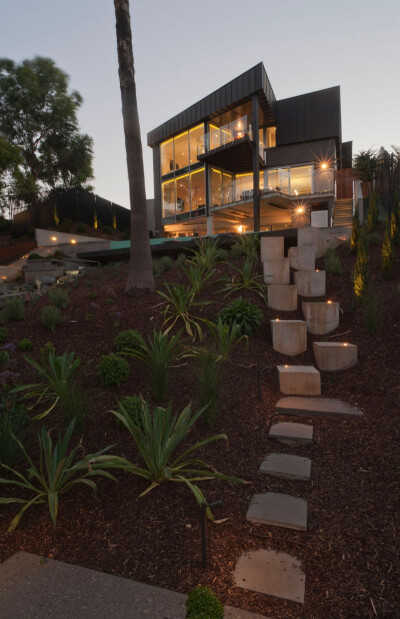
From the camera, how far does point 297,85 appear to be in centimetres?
6975

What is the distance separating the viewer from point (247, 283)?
18.5 feet

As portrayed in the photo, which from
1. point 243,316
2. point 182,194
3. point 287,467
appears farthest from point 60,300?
point 182,194

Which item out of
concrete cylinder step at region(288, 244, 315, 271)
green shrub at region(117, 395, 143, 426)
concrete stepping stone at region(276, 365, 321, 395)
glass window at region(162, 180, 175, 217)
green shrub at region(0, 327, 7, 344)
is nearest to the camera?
green shrub at region(117, 395, 143, 426)

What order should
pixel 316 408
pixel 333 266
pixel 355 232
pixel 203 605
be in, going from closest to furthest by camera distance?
pixel 203 605
pixel 316 408
pixel 333 266
pixel 355 232

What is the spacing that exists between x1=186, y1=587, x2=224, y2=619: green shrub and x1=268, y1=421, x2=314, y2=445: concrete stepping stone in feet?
5.01

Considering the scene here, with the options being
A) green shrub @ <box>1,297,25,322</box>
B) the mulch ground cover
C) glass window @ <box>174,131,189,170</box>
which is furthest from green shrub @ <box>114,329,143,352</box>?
glass window @ <box>174,131,189,170</box>

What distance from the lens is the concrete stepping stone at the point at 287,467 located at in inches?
92.0

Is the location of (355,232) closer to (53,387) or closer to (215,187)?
(53,387)

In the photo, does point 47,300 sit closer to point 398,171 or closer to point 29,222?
point 398,171

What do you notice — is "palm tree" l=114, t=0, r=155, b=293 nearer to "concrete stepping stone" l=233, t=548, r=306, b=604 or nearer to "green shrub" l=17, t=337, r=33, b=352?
"green shrub" l=17, t=337, r=33, b=352

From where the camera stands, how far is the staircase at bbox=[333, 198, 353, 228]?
14.6 meters

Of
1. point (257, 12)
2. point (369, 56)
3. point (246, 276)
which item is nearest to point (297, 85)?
point (369, 56)

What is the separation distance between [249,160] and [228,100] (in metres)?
2.90

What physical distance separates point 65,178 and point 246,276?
22.5 m
